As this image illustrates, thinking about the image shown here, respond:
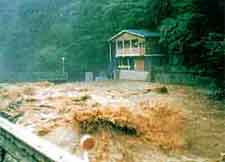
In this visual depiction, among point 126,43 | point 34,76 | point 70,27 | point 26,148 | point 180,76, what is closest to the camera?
point 26,148

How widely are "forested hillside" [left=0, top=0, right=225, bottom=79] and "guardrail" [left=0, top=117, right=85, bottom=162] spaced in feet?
57.9

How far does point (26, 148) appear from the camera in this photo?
189 inches

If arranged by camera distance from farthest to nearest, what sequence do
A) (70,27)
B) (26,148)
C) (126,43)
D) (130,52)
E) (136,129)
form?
(70,27)
(126,43)
(130,52)
(136,129)
(26,148)

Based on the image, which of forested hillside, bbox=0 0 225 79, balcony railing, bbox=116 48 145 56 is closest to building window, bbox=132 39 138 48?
balcony railing, bbox=116 48 145 56

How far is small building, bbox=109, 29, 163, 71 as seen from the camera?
89.7 feet

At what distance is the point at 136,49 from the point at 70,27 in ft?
26.4

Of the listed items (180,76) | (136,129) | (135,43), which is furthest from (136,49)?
(136,129)

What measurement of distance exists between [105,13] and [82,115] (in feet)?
77.1

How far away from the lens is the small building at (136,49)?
89.7 feet

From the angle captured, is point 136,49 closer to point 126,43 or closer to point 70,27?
point 126,43

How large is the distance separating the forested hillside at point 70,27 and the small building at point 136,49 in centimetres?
133

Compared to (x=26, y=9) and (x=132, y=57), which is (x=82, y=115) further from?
(x=26, y=9)

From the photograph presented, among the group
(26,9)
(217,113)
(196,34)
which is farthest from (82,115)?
(26,9)

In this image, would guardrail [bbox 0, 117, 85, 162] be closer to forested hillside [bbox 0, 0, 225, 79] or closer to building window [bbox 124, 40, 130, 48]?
forested hillside [bbox 0, 0, 225, 79]
